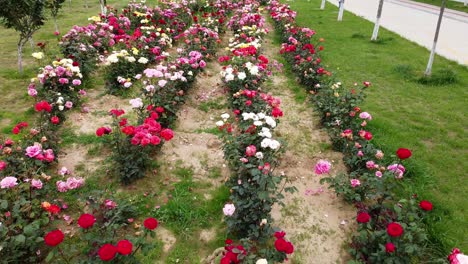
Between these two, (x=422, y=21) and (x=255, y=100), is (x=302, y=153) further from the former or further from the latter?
(x=422, y=21)

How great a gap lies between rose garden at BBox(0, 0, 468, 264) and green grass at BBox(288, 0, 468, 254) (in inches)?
4.9

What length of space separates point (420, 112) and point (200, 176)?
4635mm

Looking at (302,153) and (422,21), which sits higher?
(422,21)

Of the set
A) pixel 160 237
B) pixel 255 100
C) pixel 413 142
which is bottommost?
pixel 160 237

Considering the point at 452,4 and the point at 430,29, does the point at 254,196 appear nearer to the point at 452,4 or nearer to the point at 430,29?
the point at 430,29

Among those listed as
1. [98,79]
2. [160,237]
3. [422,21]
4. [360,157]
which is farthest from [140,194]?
[422,21]

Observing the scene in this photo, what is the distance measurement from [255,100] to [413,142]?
2762 millimetres

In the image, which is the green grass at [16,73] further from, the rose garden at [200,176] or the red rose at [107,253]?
the red rose at [107,253]

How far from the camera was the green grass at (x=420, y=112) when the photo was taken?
161 inches

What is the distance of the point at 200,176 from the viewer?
476cm

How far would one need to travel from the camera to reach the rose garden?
10.6ft

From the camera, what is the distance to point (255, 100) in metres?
5.76

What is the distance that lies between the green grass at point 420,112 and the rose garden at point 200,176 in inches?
4.9

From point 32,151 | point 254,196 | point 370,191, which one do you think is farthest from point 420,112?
point 32,151
